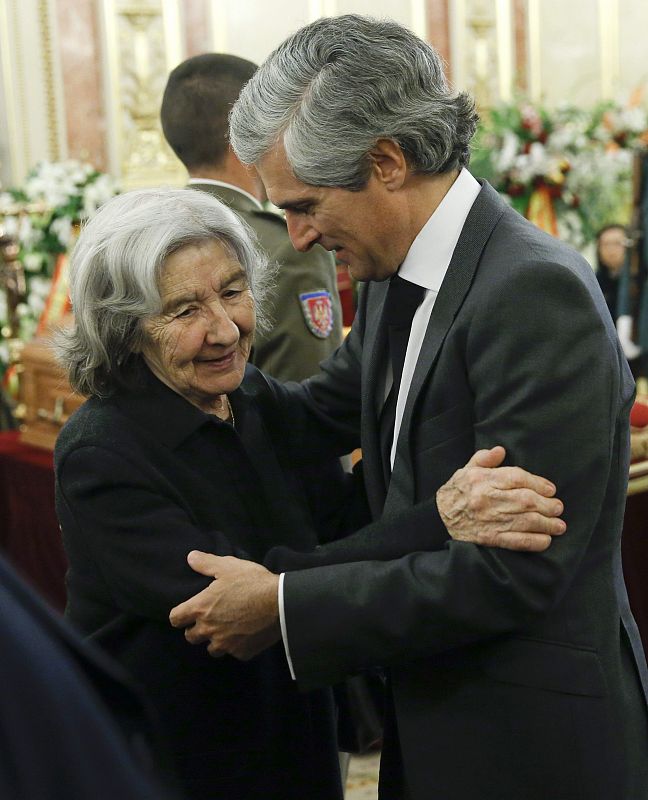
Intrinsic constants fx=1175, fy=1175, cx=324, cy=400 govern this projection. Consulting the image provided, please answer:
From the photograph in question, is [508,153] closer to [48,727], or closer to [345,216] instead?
[345,216]

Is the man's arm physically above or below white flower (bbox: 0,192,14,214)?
above

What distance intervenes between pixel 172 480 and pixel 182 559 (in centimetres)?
14

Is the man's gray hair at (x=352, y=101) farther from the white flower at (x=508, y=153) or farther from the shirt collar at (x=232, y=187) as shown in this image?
the white flower at (x=508, y=153)

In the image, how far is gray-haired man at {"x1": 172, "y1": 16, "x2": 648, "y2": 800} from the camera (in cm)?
151

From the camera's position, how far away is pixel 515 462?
1.52m

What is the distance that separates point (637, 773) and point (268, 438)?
2.55 feet

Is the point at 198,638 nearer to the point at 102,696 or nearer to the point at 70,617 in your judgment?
the point at 70,617

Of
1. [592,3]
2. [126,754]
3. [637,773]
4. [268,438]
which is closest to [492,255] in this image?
[268,438]

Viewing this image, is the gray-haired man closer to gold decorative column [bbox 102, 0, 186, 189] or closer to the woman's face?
the woman's face

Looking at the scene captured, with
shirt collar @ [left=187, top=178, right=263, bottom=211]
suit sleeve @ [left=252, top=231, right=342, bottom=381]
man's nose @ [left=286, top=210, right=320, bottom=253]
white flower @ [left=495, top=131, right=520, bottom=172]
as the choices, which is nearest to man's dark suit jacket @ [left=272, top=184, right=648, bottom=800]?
man's nose @ [left=286, top=210, right=320, bottom=253]

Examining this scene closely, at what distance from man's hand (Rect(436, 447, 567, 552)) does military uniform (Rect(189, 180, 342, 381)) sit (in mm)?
1223

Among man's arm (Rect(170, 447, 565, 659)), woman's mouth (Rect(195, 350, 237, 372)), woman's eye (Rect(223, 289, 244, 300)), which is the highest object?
woman's eye (Rect(223, 289, 244, 300))

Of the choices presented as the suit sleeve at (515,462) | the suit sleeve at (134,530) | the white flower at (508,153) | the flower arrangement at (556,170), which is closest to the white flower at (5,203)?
the flower arrangement at (556,170)

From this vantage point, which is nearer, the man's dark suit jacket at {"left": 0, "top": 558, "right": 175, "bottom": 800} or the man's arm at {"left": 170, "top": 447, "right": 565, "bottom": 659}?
the man's dark suit jacket at {"left": 0, "top": 558, "right": 175, "bottom": 800}
